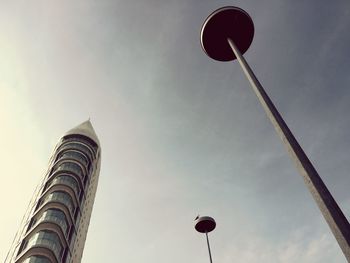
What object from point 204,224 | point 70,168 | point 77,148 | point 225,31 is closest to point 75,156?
point 77,148

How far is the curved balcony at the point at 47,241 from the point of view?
125ft

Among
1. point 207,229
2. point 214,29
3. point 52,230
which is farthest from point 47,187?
point 214,29

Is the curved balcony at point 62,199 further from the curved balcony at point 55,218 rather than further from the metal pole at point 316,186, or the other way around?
the metal pole at point 316,186

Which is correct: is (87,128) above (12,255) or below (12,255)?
above

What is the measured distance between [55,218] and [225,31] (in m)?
41.5

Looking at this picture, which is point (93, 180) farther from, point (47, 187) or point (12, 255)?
point (12, 255)

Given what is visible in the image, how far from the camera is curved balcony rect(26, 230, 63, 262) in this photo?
125 ft

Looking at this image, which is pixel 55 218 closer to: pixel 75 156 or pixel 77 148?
pixel 75 156

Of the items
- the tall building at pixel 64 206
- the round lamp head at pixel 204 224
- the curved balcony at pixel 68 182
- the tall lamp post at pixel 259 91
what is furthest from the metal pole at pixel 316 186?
the curved balcony at pixel 68 182

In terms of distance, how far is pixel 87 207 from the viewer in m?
53.2

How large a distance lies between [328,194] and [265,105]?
2251mm

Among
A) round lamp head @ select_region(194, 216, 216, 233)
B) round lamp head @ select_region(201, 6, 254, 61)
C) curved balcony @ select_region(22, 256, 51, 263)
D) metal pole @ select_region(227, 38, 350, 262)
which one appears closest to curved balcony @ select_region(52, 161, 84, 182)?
curved balcony @ select_region(22, 256, 51, 263)

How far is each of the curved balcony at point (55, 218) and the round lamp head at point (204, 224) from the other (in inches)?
1176

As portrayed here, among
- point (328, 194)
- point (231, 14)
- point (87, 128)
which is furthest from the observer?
point (87, 128)
